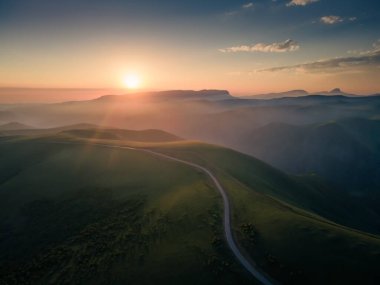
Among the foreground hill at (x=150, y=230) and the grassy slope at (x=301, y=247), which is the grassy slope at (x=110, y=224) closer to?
the foreground hill at (x=150, y=230)

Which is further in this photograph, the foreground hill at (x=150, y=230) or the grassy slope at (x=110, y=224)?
the grassy slope at (x=110, y=224)

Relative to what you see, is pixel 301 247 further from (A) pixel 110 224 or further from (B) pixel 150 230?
(A) pixel 110 224

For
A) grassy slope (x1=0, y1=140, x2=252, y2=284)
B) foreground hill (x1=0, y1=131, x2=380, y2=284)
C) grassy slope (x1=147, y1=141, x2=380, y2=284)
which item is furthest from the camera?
grassy slope (x1=0, y1=140, x2=252, y2=284)

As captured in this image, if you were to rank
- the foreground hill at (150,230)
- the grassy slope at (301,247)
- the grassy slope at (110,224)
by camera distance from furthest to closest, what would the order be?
the grassy slope at (110,224)
the foreground hill at (150,230)
the grassy slope at (301,247)

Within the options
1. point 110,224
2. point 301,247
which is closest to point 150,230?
point 110,224

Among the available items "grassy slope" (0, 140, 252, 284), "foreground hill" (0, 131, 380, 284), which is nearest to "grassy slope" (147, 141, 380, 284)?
"foreground hill" (0, 131, 380, 284)

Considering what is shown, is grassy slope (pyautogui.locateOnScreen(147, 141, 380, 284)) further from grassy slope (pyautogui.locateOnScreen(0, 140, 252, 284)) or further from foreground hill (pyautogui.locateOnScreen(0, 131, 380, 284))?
grassy slope (pyautogui.locateOnScreen(0, 140, 252, 284))

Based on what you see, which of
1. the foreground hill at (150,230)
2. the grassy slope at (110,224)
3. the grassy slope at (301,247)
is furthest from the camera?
the grassy slope at (110,224)

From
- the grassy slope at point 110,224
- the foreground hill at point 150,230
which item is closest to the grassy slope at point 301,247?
the foreground hill at point 150,230
